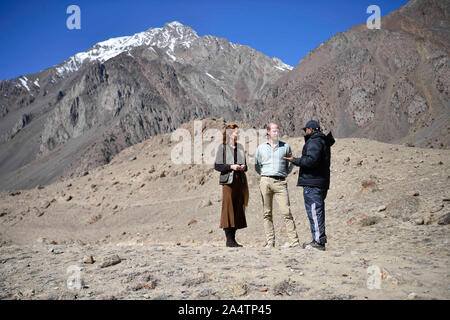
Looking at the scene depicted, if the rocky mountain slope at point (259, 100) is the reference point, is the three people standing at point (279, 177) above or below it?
below

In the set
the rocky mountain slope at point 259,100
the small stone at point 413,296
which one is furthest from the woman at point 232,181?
the rocky mountain slope at point 259,100

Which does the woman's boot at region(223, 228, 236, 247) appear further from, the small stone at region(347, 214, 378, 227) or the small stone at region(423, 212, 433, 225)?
the small stone at region(423, 212, 433, 225)

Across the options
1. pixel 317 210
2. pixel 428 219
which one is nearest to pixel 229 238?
pixel 317 210

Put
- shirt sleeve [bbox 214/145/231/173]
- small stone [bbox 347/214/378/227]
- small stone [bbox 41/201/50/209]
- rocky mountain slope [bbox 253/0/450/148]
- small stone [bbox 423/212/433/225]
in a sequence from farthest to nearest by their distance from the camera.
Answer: rocky mountain slope [bbox 253/0/450/148], small stone [bbox 41/201/50/209], small stone [bbox 347/214/378/227], small stone [bbox 423/212/433/225], shirt sleeve [bbox 214/145/231/173]

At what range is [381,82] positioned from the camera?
74.8m

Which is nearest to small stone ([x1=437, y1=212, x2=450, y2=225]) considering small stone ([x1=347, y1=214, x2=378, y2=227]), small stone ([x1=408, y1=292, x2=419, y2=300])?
small stone ([x1=347, y1=214, x2=378, y2=227])

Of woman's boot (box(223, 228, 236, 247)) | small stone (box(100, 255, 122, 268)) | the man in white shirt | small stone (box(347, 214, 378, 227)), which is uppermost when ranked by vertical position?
the man in white shirt

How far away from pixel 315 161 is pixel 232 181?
1.49 m

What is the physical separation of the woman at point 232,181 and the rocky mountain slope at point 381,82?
55095 millimetres

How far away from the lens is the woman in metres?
6.08

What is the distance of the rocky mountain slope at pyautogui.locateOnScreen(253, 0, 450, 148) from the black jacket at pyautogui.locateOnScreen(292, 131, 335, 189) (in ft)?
181

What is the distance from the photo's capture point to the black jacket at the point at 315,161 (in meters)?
5.31

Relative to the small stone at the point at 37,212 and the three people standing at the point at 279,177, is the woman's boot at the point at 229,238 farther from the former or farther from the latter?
the small stone at the point at 37,212

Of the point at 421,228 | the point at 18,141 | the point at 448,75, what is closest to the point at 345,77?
the point at 448,75
